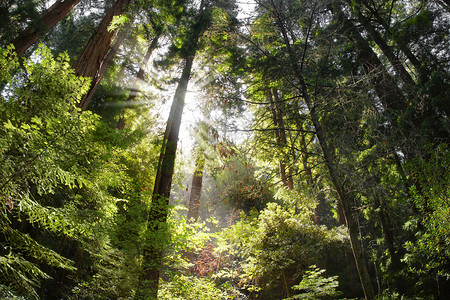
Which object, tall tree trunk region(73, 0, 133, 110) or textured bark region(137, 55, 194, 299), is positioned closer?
textured bark region(137, 55, 194, 299)

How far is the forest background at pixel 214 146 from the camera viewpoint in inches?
111

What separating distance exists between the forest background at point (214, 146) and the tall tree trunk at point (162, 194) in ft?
0.14

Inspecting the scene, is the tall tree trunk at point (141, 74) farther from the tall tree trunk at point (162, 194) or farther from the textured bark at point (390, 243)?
the textured bark at point (390, 243)

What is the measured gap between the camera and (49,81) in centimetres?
296

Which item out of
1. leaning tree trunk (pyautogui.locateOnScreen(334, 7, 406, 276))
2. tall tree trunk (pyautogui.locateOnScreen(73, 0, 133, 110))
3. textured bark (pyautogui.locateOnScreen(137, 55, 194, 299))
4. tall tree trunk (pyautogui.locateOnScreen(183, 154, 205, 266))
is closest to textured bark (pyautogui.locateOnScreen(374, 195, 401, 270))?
leaning tree trunk (pyautogui.locateOnScreen(334, 7, 406, 276))

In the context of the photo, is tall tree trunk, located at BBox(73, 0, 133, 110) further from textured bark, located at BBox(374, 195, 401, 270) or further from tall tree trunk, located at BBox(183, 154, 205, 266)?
textured bark, located at BBox(374, 195, 401, 270)

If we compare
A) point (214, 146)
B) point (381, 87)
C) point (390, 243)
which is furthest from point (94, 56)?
point (390, 243)

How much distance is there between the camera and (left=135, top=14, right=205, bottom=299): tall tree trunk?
4.47 m

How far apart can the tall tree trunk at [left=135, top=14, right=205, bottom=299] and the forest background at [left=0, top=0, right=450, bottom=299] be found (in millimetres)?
42

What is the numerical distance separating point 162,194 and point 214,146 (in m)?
2.19

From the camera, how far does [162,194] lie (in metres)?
5.88

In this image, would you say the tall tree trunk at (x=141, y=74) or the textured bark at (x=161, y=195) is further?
the tall tree trunk at (x=141, y=74)

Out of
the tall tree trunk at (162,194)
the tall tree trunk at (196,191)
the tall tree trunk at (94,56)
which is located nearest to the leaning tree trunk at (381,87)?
the tall tree trunk at (162,194)

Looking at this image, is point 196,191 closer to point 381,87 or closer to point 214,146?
point 214,146
